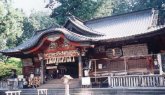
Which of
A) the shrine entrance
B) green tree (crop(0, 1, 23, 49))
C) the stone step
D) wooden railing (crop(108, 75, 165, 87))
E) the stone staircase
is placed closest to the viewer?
the stone step

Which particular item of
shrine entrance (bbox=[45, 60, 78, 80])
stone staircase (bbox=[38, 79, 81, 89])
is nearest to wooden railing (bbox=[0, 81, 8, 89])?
stone staircase (bbox=[38, 79, 81, 89])

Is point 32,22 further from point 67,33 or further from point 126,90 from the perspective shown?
point 126,90

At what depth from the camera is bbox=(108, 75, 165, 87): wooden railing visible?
1486cm

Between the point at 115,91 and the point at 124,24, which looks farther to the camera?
the point at 124,24

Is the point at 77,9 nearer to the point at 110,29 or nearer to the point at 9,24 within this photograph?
the point at 9,24

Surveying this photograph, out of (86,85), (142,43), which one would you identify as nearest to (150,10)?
(142,43)

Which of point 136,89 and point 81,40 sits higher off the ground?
point 81,40

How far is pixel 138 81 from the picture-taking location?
15703mm

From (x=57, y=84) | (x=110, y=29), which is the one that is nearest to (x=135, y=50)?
(x=110, y=29)

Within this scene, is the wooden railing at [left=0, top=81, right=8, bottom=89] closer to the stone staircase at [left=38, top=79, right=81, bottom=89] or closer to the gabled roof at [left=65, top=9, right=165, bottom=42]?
the stone staircase at [left=38, top=79, right=81, bottom=89]

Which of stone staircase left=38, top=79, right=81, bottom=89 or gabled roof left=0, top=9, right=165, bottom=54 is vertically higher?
gabled roof left=0, top=9, right=165, bottom=54

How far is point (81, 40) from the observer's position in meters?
19.1

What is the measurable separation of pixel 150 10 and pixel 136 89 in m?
12.0

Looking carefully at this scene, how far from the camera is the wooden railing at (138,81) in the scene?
14859 mm
